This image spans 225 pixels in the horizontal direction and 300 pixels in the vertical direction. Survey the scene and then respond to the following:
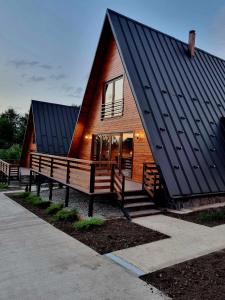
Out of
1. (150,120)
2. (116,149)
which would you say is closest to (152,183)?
(150,120)

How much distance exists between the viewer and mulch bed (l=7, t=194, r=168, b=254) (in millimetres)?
5363

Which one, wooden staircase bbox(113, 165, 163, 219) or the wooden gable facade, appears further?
the wooden gable facade

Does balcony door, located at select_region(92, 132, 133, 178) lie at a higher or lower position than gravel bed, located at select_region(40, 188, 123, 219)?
higher

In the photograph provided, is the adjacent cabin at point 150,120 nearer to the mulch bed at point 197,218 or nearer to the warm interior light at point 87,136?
the warm interior light at point 87,136

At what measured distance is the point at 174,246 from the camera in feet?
17.5

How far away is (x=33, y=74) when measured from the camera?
29.9 m

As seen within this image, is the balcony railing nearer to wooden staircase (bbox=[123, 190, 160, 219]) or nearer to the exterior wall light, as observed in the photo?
the exterior wall light

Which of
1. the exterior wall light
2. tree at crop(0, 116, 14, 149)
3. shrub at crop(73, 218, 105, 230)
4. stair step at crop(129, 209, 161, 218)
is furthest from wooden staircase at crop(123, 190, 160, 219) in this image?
tree at crop(0, 116, 14, 149)

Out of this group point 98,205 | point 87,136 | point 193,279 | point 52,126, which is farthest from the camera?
point 52,126

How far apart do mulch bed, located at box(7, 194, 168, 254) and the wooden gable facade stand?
4044 millimetres

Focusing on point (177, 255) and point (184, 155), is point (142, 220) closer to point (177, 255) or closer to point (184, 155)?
point (177, 255)

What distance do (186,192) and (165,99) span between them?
385 centimetres

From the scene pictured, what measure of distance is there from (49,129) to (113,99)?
10.4 meters

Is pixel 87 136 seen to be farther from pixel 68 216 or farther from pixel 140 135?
pixel 68 216
